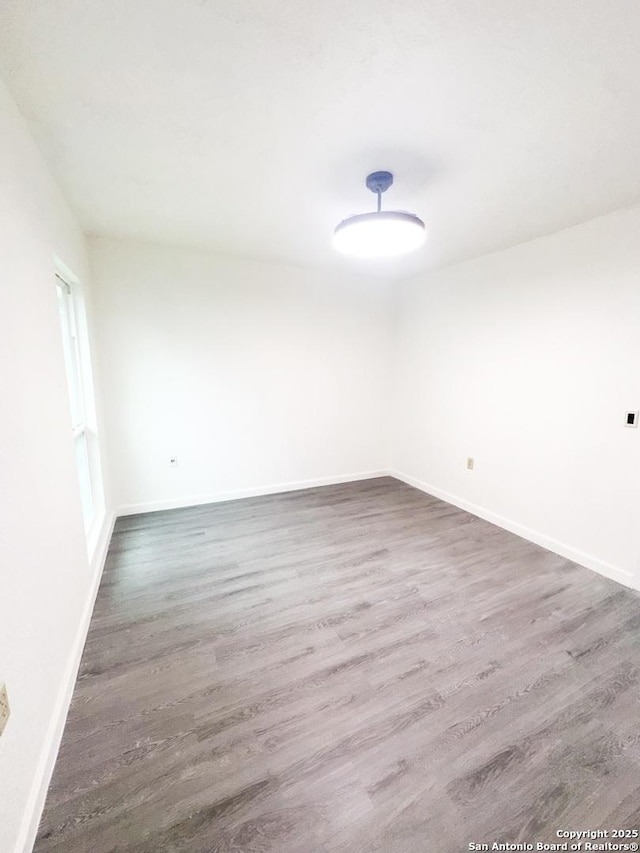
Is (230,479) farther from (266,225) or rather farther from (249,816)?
(249,816)

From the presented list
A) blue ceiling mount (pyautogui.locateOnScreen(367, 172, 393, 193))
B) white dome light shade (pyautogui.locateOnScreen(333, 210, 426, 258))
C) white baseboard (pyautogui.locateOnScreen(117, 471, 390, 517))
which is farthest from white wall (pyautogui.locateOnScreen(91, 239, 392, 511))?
blue ceiling mount (pyautogui.locateOnScreen(367, 172, 393, 193))

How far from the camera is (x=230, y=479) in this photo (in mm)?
3752

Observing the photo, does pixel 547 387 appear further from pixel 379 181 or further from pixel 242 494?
pixel 242 494

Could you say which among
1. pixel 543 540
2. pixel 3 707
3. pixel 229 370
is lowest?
pixel 543 540

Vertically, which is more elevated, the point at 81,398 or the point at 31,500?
the point at 81,398

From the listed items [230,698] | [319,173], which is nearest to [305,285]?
[319,173]

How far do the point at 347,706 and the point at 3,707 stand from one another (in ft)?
3.97

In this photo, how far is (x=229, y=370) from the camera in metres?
3.55

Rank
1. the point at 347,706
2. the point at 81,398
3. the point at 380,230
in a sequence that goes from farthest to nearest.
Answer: the point at 81,398, the point at 380,230, the point at 347,706

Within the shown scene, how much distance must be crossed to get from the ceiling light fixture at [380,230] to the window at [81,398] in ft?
6.44

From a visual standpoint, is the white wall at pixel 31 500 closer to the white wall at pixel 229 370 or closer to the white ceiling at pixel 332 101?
the white ceiling at pixel 332 101

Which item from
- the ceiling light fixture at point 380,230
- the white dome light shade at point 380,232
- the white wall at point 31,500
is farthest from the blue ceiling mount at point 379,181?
the white wall at point 31,500

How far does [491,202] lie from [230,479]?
3.23 metres

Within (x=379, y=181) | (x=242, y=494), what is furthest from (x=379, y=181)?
(x=242, y=494)
